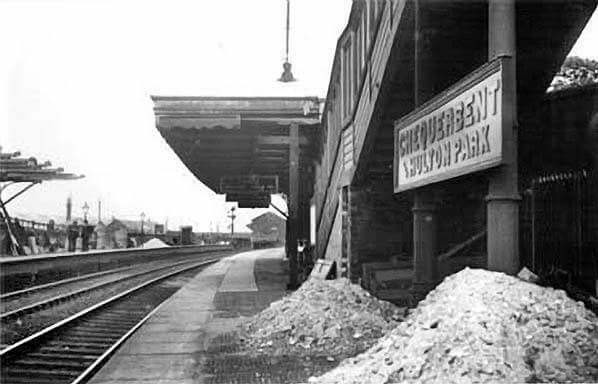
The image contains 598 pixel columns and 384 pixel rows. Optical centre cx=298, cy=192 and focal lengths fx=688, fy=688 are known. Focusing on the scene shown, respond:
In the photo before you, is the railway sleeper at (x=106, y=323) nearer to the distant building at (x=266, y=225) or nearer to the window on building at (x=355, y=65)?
the window on building at (x=355, y=65)

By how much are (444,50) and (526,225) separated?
272 cm

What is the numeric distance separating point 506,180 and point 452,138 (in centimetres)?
119

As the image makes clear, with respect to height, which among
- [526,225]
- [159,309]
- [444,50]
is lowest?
[159,309]

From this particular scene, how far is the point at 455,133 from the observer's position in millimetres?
6555

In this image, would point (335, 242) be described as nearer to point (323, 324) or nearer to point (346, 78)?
point (346, 78)

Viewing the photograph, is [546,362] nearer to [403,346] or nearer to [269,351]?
[403,346]

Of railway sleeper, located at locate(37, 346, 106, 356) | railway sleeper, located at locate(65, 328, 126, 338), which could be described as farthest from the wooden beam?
railway sleeper, located at locate(37, 346, 106, 356)

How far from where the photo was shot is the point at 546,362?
14.9ft

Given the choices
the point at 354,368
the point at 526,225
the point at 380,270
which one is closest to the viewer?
the point at 354,368

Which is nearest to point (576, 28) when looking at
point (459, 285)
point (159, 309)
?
point (459, 285)

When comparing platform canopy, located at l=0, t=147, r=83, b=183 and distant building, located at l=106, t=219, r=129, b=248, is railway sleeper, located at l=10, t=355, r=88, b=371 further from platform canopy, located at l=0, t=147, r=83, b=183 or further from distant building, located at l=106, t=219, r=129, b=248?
distant building, located at l=106, t=219, r=129, b=248

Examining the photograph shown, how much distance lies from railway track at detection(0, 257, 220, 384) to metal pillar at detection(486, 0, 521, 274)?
445 cm

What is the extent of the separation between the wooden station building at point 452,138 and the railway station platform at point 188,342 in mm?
2189

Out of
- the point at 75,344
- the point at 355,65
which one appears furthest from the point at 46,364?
the point at 355,65
